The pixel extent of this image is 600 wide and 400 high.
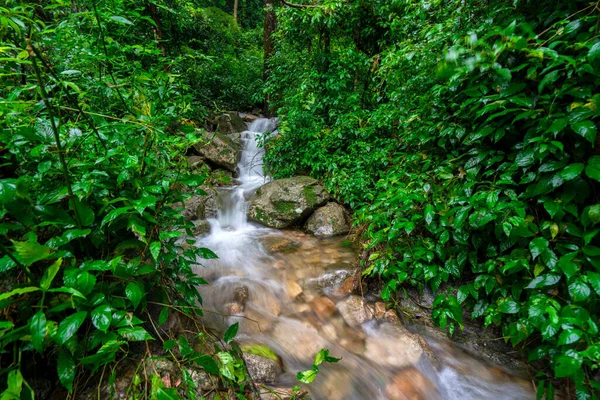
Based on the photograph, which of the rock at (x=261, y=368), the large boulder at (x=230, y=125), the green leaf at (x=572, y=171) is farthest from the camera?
the large boulder at (x=230, y=125)

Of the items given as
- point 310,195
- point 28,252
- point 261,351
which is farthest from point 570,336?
point 310,195

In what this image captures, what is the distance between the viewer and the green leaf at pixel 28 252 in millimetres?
1069

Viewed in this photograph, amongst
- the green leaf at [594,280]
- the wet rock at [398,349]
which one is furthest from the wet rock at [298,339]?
the green leaf at [594,280]

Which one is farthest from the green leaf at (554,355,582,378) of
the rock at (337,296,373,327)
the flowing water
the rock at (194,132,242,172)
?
the rock at (194,132,242,172)

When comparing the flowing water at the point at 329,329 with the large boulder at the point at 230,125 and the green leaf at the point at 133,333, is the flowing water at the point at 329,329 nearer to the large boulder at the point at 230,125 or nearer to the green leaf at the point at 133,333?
the green leaf at the point at 133,333

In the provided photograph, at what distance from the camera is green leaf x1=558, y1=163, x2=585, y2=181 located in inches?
68.9

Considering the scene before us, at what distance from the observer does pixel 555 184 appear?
1895 millimetres

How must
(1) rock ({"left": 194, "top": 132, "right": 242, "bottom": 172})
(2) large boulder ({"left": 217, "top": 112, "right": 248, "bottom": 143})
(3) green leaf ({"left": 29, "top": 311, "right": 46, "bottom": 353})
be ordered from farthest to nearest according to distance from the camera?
(2) large boulder ({"left": 217, "top": 112, "right": 248, "bottom": 143}) → (1) rock ({"left": 194, "top": 132, "right": 242, "bottom": 172}) → (3) green leaf ({"left": 29, "top": 311, "right": 46, "bottom": 353})

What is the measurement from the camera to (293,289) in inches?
130

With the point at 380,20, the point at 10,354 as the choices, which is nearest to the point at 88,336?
the point at 10,354

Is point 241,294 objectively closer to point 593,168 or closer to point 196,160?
point 593,168

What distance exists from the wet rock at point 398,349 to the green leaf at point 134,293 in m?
2.15

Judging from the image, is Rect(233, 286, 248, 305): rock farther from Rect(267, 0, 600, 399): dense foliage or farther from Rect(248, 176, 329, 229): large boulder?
Rect(248, 176, 329, 229): large boulder

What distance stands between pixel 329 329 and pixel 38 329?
7.78 feet
